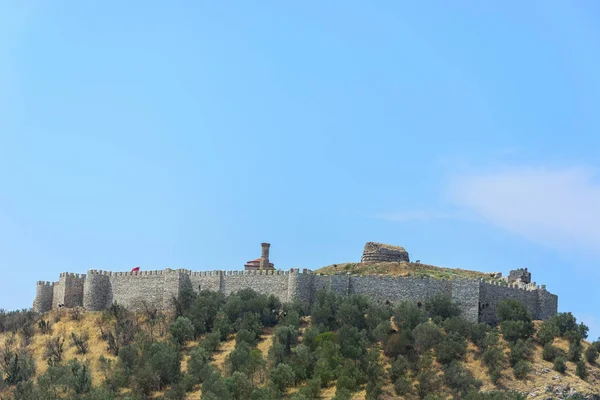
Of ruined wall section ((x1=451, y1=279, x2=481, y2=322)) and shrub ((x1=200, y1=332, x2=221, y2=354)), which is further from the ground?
ruined wall section ((x1=451, y1=279, x2=481, y2=322))

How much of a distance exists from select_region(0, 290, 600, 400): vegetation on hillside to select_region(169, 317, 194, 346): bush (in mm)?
59

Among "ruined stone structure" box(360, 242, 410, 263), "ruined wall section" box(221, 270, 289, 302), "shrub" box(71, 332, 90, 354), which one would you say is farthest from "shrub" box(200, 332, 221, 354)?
"ruined stone structure" box(360, 242, 410, 263)

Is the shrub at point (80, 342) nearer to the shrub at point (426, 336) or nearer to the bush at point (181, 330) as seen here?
the bush at point (181, 330)

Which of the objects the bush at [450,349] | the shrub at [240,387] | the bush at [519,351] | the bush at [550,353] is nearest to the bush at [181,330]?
the shrub at [240,387]

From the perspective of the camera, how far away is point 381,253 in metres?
67.8

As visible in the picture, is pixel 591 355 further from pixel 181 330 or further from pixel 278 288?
pixel 181 330

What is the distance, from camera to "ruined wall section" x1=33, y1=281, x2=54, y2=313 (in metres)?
62.9

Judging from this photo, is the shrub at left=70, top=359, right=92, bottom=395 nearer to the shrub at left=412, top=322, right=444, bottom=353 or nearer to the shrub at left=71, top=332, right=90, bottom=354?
the shrub at left=71, top=332, right=90, bottom=354

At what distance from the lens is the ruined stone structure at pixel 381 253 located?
67.7 metres

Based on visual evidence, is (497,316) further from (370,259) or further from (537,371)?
(370,259)

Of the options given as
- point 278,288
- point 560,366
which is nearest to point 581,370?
point 560,366

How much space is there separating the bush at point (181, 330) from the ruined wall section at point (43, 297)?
468 inches

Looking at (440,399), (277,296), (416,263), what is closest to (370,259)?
(416,263)

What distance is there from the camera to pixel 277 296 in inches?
2231
